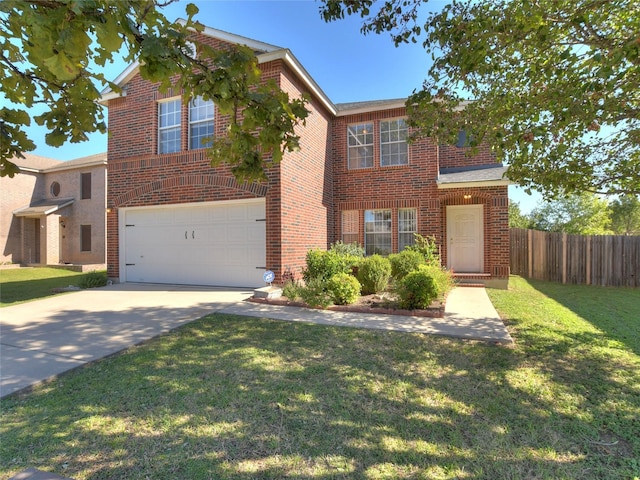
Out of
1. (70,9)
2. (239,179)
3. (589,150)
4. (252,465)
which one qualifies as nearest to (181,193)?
(239,179)

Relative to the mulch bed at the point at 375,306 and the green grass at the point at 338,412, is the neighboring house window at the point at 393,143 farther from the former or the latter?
the green grass at the point at 338,412

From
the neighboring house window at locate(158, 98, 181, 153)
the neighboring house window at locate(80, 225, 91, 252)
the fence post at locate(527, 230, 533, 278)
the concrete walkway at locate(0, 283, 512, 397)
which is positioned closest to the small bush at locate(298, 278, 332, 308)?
the concrete walkway at locate(0, 283, 512, 397)

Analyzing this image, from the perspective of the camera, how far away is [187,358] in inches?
164

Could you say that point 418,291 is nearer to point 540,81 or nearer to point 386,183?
point 540,81

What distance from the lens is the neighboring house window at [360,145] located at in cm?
1179

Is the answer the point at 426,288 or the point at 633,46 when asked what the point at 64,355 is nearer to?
the point at 426,288

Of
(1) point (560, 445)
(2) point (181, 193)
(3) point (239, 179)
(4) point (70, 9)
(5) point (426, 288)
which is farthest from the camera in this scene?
(2) point (181, 193)

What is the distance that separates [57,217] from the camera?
1969 centimetres

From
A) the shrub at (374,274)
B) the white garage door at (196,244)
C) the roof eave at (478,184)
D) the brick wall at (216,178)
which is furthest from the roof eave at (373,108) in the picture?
the shrub at (374,274)

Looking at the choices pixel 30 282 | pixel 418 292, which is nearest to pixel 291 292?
pixel 418 292

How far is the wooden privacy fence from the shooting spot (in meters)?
11.1

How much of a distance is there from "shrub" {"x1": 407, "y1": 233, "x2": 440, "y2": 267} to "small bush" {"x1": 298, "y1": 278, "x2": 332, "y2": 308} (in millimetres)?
3890

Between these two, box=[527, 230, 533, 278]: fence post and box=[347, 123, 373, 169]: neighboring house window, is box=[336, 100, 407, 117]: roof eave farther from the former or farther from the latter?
box=[527, 230, 533, 278]: fence post

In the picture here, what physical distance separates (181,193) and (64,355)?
627cm
